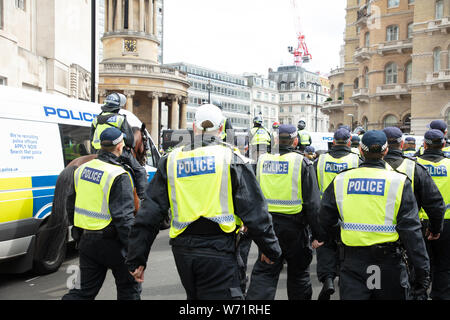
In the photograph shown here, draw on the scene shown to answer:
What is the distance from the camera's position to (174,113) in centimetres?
5128

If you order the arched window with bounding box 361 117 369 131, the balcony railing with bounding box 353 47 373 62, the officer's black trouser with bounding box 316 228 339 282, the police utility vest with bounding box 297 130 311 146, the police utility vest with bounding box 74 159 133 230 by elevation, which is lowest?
the officer's black trouser with bounding box 316 228 339 282

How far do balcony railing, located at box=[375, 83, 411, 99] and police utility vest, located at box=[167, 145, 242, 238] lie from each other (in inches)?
1748

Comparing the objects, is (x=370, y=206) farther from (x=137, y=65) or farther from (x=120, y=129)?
(x=137, y=65)

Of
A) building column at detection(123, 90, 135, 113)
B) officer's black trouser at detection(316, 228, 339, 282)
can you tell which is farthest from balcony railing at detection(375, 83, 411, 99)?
officer's black trouser at detection(316, 228, 339, 282)

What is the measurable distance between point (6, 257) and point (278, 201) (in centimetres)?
391

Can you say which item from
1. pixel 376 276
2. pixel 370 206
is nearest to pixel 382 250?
pixel 376 276

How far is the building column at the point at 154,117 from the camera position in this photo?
4853 centimetres

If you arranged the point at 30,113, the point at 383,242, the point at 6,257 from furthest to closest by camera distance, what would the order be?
the point at 30,113, the point at 6,257, the point at 383,242

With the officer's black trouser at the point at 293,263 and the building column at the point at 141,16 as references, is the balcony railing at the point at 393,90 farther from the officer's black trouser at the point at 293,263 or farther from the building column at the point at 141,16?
the officer's black trouser at the point at 293,263

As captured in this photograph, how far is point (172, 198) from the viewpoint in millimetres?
3699

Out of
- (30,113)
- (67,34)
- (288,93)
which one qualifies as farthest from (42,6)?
(288,93)

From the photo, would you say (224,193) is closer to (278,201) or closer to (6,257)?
(278,201)

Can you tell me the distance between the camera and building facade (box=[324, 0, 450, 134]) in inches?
1574

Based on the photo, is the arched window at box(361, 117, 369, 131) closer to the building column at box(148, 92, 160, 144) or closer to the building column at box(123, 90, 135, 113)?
the building column at box(148, 92, 160, 144)
